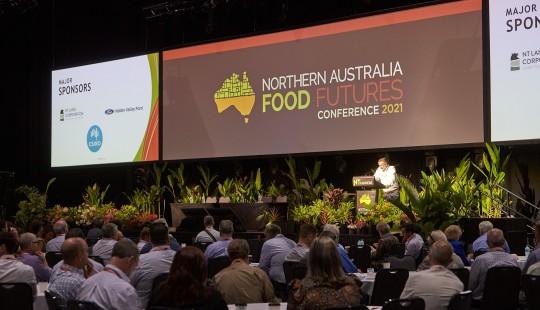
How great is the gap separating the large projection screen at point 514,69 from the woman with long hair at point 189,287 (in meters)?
7.58

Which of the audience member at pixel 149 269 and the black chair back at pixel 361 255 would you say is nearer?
the audience member at pixel 149 269

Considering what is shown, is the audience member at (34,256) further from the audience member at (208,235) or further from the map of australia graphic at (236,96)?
the map of australia graphic at (236,96)

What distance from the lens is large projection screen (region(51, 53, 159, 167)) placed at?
1477 cm

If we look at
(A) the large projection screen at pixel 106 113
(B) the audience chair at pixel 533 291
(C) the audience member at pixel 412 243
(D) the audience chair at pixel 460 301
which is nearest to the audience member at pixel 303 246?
(C) the audience member at pixel 412 243

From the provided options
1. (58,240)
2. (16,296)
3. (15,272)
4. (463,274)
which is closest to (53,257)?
(58,240)

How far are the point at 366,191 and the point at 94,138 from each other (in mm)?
6229

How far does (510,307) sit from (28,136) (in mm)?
13206

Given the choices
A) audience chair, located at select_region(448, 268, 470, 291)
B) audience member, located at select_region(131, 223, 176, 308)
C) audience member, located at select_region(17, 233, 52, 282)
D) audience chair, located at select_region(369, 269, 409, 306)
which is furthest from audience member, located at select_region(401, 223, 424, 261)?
audience member, located at select_region(17, 233, 52, 282)

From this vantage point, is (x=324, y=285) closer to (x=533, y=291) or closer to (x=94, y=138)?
(x=533, y=291)

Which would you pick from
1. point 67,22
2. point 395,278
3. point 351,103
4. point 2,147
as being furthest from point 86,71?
point 395,278

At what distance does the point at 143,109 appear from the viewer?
1484 centimetres

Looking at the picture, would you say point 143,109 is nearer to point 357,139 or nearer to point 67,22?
point 67,22

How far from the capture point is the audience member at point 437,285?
4.57 m

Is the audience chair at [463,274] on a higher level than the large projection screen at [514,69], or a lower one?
lower
